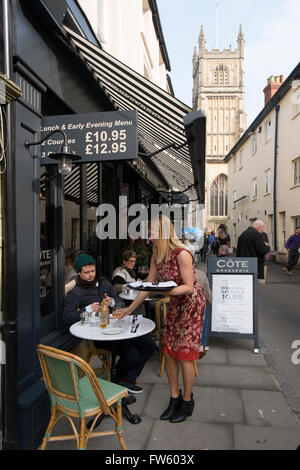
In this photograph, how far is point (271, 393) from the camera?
139 inches

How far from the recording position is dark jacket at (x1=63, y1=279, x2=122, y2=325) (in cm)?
334

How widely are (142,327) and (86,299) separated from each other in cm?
75

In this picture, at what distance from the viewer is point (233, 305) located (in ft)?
15.9

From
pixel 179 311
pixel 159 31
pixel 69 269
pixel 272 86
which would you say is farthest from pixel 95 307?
pixel 272 86

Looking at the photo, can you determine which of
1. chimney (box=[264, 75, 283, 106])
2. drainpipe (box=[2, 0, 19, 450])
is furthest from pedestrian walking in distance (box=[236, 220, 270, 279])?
chimney (box=[264, 75, 283, 106])

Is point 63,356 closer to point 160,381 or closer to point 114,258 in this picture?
point 160,381

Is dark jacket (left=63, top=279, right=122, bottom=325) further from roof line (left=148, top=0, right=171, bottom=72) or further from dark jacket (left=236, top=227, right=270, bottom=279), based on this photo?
roof line (left=148, top=0, right=171, bottom=72)

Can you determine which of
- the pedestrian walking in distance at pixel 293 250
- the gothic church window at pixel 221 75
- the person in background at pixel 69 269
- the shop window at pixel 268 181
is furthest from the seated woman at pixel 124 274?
the gothic church window at pixel 221 75

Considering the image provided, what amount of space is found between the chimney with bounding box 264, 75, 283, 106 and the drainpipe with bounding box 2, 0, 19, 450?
68.8 ft

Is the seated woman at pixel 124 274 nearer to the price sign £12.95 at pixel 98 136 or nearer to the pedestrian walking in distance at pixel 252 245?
the price sign £12.95 at pixel 98 136

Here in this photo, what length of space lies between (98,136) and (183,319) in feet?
5.93

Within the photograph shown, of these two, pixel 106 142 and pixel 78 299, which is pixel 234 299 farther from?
pixel 106 142

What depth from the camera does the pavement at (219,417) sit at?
8.82ft

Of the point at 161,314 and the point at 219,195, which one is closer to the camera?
the point at 161,314
